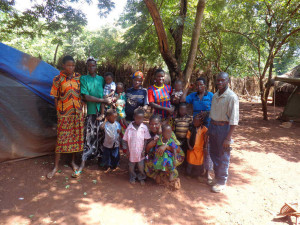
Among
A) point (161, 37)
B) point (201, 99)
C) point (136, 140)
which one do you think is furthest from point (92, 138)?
point (161, 37)

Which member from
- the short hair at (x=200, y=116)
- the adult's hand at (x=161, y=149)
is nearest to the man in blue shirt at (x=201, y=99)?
the short hair at (x=200, y=116)

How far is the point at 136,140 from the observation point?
3.19m

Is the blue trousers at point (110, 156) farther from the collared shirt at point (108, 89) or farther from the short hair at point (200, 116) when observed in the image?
the short hair at point (200, 116)

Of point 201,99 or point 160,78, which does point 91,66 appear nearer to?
point 160,78

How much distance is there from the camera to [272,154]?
498 centimetres

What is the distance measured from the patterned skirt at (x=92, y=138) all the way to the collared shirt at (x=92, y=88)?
0.15m

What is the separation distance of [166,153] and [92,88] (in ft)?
5.43

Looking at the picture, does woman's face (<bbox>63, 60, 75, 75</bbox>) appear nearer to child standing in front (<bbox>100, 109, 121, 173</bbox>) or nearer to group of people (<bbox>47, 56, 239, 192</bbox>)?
group of people (<bbox>47, 56, 239, 192</bbox>)

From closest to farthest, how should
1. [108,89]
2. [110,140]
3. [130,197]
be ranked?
1. [130,197]
2. [110,140]
3. [108,89]

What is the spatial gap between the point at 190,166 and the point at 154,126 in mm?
1066

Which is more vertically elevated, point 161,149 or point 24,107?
point 24,107

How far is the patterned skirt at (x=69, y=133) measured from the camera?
334 centimetres

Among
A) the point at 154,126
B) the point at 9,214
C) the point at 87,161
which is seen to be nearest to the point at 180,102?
the point at 154,126

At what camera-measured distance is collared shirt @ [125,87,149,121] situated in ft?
11.5
